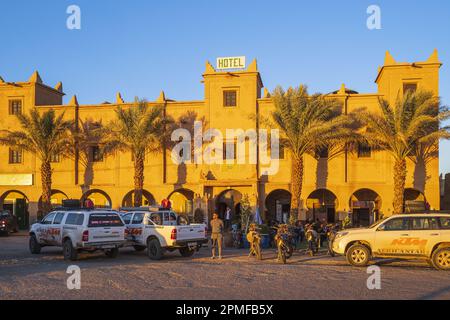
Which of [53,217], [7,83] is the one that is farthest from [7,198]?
[53,217]

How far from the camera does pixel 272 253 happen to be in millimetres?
20312

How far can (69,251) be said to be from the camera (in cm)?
1753

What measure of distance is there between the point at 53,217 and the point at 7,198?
73.5 ft

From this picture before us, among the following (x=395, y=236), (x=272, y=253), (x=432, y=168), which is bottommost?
(x=272, y=253)

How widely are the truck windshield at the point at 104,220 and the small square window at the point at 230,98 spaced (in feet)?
58.7

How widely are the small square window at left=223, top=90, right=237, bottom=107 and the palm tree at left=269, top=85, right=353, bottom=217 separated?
4412 mm

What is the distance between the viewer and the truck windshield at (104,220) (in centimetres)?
1731

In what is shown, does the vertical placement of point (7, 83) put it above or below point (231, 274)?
above

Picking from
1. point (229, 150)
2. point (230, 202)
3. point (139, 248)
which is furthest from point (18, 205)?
point (139, 248)

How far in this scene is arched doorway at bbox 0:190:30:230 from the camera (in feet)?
126

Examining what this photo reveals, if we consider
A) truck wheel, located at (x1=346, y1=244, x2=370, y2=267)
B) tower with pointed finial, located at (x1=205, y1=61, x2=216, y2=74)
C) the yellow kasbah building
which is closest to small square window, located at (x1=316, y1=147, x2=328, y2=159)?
the yellow kasbah building

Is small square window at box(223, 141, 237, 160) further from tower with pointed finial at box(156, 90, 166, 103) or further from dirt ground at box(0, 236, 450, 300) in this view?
dirt ground at box(0, 236, 450, 300)

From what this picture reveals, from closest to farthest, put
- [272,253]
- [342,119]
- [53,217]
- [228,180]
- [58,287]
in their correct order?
1. [58,287]
2. [53,217]
3. [272,253]
4. [342,119]
5. [228,180]

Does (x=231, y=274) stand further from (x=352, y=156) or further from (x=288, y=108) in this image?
(x=352, y=156)
